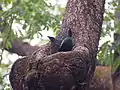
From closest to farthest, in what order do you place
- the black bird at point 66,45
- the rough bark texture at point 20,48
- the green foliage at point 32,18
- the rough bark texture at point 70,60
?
the rough bark texture at point 70,60
the black bird at point 66,45
the green foliage at point 32,18
the rough bark texture at point 20,48

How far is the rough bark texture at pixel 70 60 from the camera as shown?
50.4 inches

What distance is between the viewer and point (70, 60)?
1.32 meters

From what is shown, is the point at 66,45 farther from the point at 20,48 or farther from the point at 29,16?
the point at 20,48

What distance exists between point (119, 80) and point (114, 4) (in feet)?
2.57

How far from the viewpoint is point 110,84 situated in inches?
125

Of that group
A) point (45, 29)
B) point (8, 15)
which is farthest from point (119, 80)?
point (8, 15)

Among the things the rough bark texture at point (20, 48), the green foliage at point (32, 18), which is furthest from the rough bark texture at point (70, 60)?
the rough bark texture at point (20, 48)

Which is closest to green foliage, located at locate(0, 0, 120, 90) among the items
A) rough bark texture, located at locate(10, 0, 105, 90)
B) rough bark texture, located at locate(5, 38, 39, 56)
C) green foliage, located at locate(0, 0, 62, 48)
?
green foliage, located at locate(0, 0, 62, 48)

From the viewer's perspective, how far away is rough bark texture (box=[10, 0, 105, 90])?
128 centimetres

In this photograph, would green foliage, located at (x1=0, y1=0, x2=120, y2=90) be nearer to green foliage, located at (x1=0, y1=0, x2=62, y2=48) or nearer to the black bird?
green foliage, located at (x1=0, y1=0, x2=62, y2=48)

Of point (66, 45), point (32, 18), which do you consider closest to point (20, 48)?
point (32, 18)

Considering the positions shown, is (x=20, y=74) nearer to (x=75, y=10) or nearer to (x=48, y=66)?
(x=48, y=66)

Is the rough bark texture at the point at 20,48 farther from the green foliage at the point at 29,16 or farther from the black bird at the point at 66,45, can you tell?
the black bird at the point at 66,45

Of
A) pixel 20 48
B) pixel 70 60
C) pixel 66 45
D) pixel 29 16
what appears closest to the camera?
pixel 70 60
